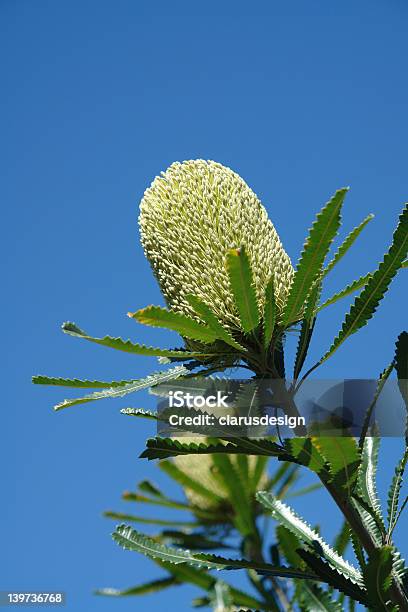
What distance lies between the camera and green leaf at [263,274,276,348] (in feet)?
7.04

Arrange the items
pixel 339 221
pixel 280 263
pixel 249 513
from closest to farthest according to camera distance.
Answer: pixel 339 221 < pixel 280 263 < pixel 249 513

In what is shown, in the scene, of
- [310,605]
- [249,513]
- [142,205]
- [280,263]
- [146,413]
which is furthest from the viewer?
[249,513]

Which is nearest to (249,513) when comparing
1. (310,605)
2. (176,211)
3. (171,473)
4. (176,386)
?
(171,473)

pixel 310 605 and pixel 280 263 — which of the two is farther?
pixel 310 605

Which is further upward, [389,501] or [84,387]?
[84,387]

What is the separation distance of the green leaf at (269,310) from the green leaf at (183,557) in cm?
71

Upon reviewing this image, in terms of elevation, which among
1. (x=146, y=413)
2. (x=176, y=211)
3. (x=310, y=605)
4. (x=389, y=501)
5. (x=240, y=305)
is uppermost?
(x=176, y=211)

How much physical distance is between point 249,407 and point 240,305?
45 centimetres

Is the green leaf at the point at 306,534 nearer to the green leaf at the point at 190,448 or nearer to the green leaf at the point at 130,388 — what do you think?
the green leaf at the point at 190,448

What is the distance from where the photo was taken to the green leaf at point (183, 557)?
2.29 m

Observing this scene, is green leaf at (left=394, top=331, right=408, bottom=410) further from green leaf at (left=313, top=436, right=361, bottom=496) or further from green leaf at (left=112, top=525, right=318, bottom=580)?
green leaf at (left=112, top=525, right=318, bottom=580)

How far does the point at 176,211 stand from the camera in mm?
2477

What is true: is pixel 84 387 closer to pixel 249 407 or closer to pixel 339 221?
pixel 249 407

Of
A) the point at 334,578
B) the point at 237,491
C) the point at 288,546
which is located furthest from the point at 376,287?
the point at 237,491
